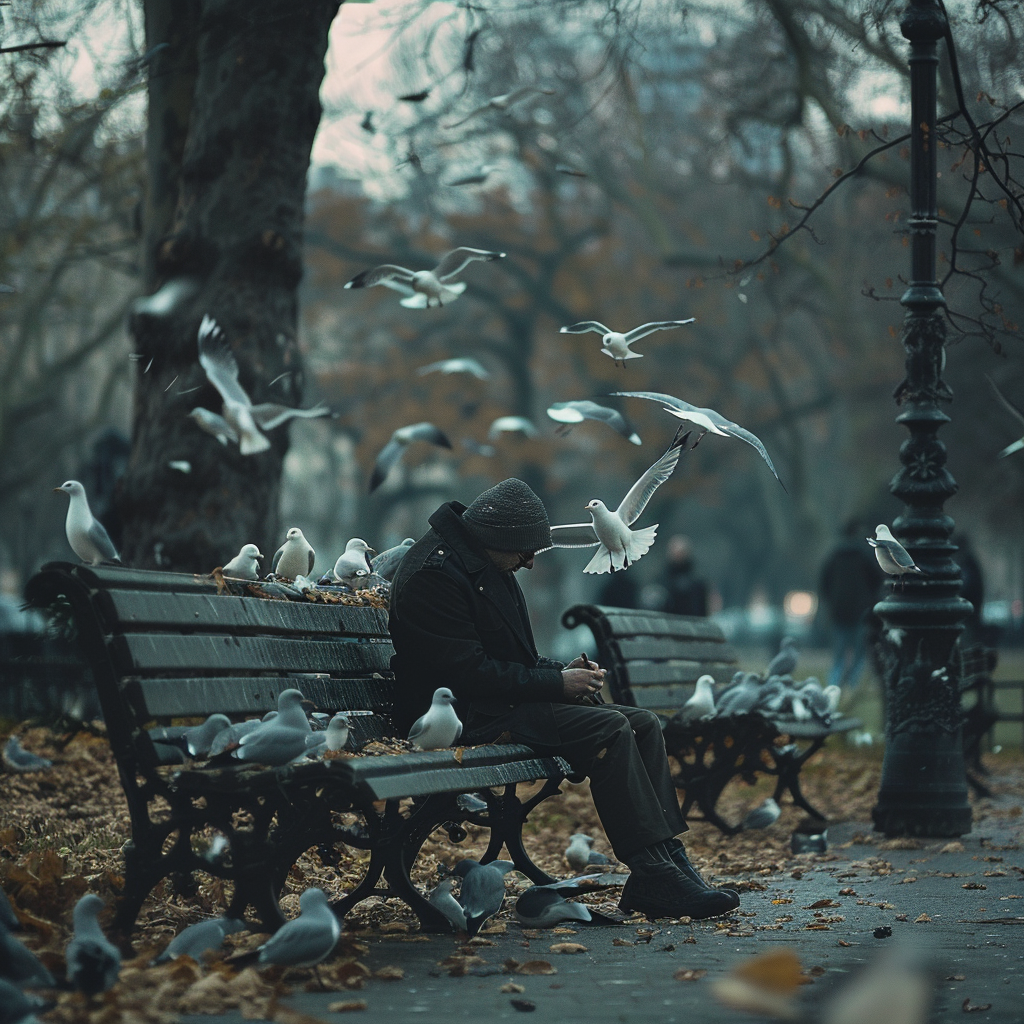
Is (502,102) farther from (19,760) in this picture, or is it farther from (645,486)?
(19,760)

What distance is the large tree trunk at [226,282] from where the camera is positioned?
9234 mm

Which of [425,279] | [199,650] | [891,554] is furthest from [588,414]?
[199,650]

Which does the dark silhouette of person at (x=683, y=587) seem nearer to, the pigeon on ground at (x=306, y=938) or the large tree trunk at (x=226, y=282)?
the large tree trunk at (x=226, y=282)

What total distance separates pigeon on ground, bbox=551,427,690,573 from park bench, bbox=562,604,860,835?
1010 millimetres

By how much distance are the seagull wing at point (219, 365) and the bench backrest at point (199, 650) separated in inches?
90.7

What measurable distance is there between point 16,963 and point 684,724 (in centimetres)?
471

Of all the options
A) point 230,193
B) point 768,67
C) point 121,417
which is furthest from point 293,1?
point 121,417

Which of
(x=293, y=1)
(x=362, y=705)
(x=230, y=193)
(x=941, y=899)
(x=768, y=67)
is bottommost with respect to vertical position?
(x=941, y=899)

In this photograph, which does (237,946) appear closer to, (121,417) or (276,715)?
(276,715)

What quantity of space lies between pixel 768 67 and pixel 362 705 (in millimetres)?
12448

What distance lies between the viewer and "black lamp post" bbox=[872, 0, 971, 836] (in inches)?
319

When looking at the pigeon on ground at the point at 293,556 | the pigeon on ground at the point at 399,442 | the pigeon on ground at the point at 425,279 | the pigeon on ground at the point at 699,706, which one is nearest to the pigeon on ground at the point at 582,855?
the pigeon on ground at the point at 699,706

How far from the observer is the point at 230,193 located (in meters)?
9.29

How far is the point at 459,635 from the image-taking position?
18.7ft
